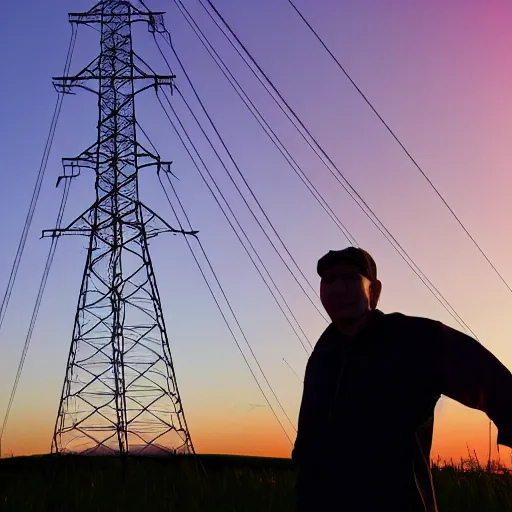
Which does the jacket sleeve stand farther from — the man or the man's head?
the man's head

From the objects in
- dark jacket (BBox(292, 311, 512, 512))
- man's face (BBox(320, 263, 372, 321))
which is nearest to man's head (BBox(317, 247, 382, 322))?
man's face (BBox(320, 263, 372, 321))

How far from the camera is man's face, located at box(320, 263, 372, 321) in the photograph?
3.06 m

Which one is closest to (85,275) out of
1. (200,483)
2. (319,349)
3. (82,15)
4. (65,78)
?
(65,78)

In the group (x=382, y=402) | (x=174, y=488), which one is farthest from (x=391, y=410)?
(x=174, y=488)

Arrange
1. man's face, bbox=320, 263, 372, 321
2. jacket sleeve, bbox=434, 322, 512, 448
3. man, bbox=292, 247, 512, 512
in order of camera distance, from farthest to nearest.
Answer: man's face, bbox=320, 263, 372, 321
man, bbox=292, 247, 512, 512
jacket sleeve, bbox=434, 322, 512, 448

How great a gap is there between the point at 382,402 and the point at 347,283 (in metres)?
0.49

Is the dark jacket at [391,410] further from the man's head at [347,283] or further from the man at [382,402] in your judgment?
the man's head at [347,283]

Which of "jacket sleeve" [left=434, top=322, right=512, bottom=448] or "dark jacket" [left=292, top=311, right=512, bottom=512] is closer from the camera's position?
"jacket sleeve" [left=434, top=322, right=512, bottom=448]

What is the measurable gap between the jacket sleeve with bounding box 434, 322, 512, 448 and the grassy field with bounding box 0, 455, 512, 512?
4339 mm

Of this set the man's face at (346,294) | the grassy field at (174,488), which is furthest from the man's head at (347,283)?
the grassy field at (174,488)

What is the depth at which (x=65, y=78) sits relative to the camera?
23016 mm

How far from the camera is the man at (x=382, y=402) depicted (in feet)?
8.91

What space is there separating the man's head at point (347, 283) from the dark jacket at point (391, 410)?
0.10 metres

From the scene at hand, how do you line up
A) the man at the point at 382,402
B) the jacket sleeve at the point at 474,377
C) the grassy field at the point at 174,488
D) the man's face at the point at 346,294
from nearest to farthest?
the jacket sleeve at the point at 474,377
the man at the point at 382,402
the man's face at the point at 346,294
the grassy field at the point at 174,488
